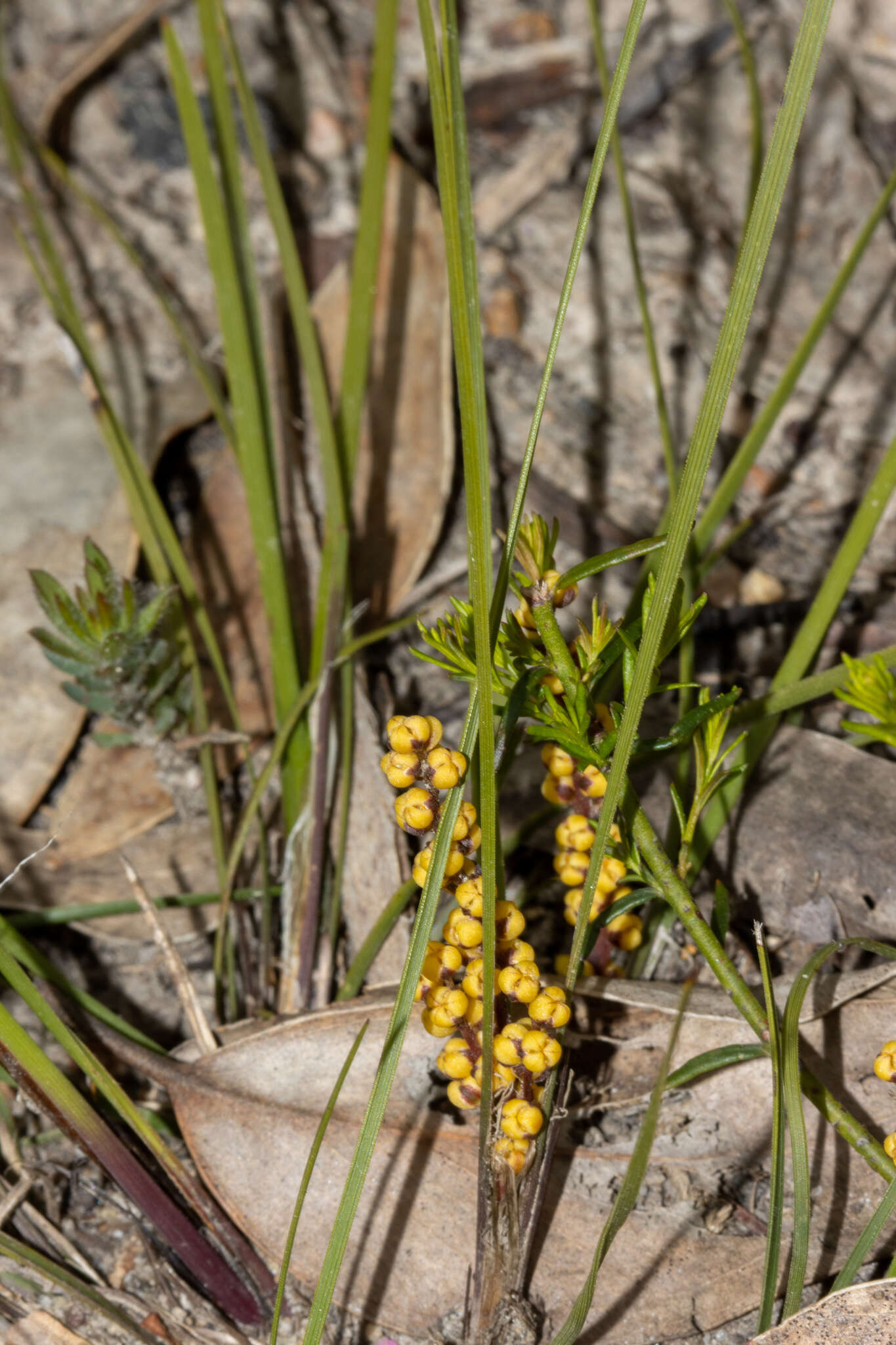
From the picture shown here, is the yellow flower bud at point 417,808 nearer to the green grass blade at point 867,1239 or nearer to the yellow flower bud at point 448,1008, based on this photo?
the yellow flower bud at point 448,1008

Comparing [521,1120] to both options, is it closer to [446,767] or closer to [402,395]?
[446,767]

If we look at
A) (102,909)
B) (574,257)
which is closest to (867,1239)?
(574,257)

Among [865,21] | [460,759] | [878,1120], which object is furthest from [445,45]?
[865,21]

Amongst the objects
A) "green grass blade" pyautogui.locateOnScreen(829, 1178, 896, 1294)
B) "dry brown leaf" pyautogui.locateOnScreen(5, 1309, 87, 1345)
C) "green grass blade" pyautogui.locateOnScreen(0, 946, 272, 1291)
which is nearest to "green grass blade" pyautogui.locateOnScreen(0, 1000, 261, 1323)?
"green grass blade" pyautogui.locateOnScreen(0, 946, 272, 1291)

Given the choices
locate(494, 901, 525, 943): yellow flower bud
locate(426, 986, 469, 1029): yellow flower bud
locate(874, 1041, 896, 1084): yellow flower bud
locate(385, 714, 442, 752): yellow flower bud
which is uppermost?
locate(385, 714, 442, 752): yellow flower bud

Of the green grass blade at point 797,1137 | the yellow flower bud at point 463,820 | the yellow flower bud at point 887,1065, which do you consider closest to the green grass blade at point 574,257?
the yellow flower bud at point 463,820

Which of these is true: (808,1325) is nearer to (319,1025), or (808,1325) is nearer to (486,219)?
(319,1025)

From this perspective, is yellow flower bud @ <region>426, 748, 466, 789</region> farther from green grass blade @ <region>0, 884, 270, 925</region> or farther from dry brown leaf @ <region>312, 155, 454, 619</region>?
dry brown leaf @ <region>312, 155, 454, 619</region>
